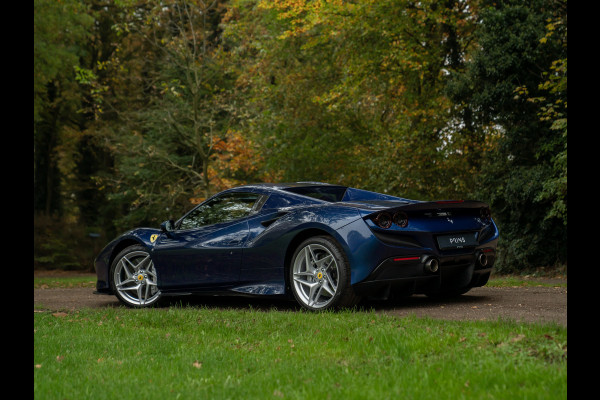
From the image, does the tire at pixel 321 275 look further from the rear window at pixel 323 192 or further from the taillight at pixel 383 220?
the rear window at pixel 323 192

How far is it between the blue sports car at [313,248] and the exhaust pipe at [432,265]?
10 mm

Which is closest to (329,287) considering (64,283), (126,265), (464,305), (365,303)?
(365,303)

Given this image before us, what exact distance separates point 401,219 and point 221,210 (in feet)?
7.93

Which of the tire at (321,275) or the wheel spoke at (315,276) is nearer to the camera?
the tire at (321,275)

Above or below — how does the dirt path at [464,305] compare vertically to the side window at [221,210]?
below

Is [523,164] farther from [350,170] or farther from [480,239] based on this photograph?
[480,239]

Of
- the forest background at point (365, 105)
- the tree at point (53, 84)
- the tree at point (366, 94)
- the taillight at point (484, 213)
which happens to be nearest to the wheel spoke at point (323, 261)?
the taillight at point (484, 213)

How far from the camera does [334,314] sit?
629 cm

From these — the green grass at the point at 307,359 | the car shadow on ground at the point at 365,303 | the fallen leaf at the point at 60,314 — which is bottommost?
the fallen leaf at the point at 60,314

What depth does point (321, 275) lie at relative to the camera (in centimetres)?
692

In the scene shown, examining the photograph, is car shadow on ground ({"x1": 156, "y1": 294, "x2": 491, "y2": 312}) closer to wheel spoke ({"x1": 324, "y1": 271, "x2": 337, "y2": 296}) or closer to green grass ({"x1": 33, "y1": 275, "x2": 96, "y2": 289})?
wheel spoke ({"x1": 324, "y1": 271, "x2": 337, "y2": 296})

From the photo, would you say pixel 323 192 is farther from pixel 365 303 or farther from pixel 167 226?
pixel 167 226

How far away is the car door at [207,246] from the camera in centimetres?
770

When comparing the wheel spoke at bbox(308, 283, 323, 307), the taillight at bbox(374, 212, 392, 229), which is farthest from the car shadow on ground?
the taillight at bbox(374, 212, 392, 229)
